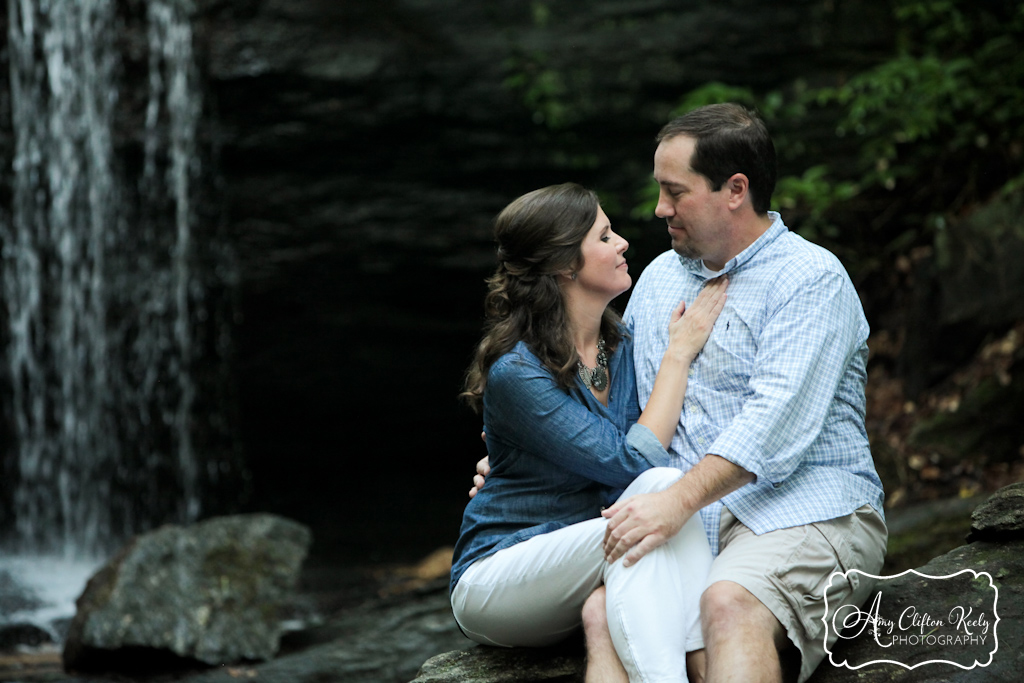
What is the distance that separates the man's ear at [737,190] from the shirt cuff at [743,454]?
2.29 feet

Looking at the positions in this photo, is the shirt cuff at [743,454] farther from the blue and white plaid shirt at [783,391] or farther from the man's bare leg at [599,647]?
the man's bare leg at [599,647]

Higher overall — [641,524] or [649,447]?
[649,447]

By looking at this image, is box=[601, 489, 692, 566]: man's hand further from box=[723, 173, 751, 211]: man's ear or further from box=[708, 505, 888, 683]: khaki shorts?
box=[723, 173, 751, 211]: man's ear

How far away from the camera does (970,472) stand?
17.3 feet

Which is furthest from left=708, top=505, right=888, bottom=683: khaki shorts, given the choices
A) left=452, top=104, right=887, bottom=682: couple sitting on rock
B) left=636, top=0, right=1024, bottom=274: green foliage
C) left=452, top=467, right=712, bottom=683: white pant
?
left=636, top=0, right=1024, bottom=274: green foliage

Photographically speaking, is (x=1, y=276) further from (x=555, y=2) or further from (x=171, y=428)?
(x=555, y=2)

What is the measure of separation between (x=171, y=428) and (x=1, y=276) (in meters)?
1.92

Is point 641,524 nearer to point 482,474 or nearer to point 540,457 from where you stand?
point 540,457

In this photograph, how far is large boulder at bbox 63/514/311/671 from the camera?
5.01 m

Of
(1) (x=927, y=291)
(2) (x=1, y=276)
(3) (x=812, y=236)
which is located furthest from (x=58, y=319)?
(1) (x=927, y=291)

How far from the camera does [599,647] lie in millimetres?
2332

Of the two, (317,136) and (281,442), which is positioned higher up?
(317,136)

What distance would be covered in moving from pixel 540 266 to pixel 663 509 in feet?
2.51

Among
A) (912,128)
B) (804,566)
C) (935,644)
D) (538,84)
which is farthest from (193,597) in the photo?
(912,128)
